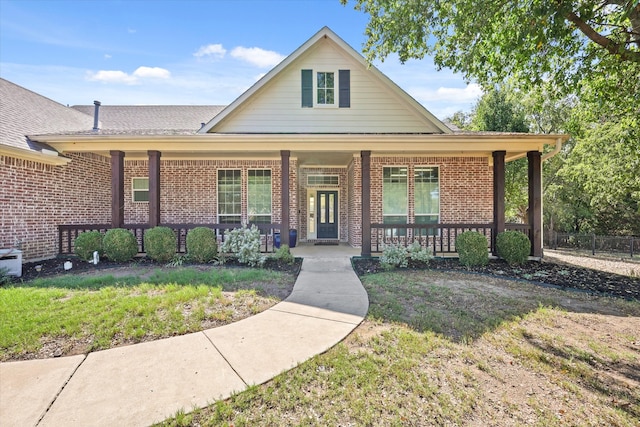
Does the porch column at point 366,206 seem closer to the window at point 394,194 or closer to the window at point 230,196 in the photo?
the window at point 394,194

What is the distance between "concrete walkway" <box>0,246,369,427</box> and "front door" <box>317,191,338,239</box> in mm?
8230

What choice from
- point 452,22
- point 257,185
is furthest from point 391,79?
point 257,185

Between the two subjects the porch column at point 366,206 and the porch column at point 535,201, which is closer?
the porch column at point 366,206

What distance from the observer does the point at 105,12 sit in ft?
26.9

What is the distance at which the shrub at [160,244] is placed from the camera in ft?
26.8

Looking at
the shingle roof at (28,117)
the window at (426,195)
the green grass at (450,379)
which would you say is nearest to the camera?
the green grass at (450,379)

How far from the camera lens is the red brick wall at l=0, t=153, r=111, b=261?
25.2ft

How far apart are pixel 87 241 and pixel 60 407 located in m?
7.06

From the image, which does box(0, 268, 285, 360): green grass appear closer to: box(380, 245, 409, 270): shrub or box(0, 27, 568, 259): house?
box(380, 245, 409, 270): shrub

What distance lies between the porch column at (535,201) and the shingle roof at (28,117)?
13652 mm

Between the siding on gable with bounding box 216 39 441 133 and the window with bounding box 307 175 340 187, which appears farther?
the window with bounding box 307 175 340 187

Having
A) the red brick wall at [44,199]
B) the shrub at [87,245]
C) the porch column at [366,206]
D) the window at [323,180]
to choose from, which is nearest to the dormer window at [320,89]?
the porch column at [366,206]

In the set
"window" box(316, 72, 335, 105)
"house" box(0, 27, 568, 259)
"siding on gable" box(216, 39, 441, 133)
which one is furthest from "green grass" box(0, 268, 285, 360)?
"window" box(316, 72, 335, 105)

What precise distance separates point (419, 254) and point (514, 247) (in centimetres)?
259
